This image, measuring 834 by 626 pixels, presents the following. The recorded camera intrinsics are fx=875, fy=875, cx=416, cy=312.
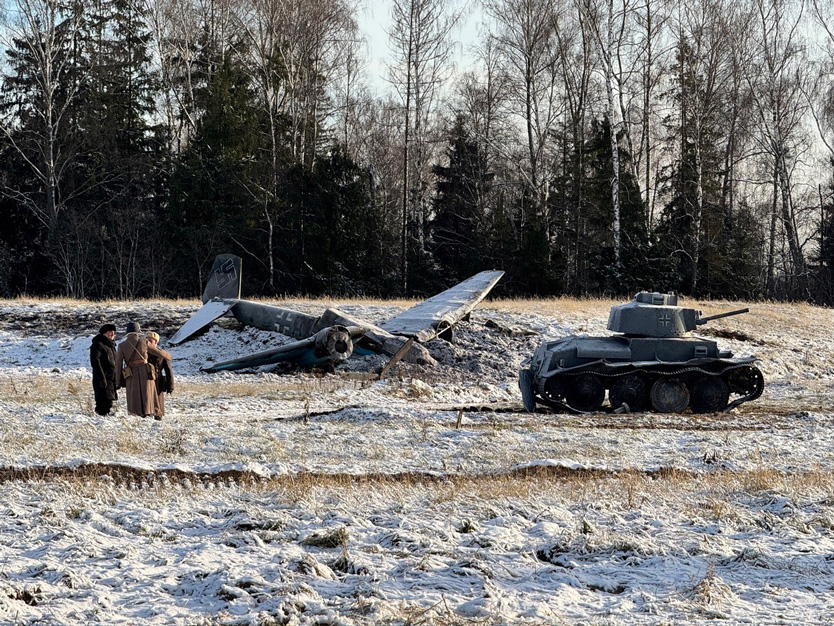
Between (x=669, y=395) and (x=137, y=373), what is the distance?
839 centimetres

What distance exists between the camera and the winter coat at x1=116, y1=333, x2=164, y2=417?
464 inches

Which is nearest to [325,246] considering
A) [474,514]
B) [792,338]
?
[792,338]

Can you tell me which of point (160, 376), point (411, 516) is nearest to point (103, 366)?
point (160, 376)

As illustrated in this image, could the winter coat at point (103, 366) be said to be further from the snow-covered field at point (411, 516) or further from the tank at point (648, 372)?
the tank at point (648, 372)

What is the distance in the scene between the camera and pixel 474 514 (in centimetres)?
679

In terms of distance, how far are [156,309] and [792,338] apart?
1741 cm

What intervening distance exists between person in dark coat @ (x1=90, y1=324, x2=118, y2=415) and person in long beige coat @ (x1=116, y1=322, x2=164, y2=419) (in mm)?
104

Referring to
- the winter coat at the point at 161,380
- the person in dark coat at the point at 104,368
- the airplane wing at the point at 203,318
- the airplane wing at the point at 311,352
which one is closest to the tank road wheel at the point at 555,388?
the airplane wing at the point at 311,352

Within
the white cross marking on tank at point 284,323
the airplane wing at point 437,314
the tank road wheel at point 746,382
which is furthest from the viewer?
the white cross marking on tank at point 284,323

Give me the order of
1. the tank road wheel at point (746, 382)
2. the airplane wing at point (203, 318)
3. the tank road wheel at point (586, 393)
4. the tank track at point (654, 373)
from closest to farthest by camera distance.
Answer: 1. the tank track at point (654, 373)
2. the tank road wheel at point (586, 393)
3. the tank road wheel at point (746, 382)
4. the airplane wing at point (203, 318)

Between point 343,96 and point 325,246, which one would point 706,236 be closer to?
point 325,246

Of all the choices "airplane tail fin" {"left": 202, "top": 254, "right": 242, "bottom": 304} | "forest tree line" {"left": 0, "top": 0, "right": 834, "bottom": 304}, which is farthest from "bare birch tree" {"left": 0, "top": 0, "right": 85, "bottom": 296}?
"airplane tail fin" {"left": 202, "top": 254, "right": 242, "bottom": 304}

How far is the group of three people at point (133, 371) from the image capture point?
11.8 m

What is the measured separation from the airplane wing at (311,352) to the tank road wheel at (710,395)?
23.4 feet
